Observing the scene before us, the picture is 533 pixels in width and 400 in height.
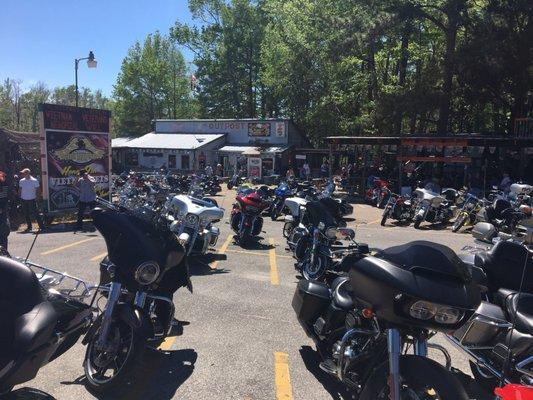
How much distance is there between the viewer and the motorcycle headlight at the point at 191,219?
8422 mm

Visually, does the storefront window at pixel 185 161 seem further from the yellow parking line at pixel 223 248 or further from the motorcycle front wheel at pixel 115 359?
the motorcycle front wheel at pixel 115 359

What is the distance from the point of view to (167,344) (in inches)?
195

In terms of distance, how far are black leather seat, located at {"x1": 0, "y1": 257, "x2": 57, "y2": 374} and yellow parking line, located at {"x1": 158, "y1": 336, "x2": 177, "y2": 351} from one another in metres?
1.95

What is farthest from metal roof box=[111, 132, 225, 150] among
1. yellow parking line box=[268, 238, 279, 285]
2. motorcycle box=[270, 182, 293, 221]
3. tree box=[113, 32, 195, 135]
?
yellow parking line box=[268, 238, 279, 285]

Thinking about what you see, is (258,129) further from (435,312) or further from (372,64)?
(435,312)

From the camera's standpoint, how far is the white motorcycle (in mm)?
8375

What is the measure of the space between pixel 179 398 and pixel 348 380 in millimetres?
1387

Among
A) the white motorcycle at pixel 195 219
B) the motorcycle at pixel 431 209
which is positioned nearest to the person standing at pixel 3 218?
the white motorcycle at pixel 195 219

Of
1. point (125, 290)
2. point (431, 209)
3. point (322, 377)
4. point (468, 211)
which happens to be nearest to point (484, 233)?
point (322, 377)

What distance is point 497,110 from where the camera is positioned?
3681 centimetres

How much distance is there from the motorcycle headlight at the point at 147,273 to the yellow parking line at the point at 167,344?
1.11m

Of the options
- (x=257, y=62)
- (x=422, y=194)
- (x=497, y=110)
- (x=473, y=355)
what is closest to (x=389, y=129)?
(x=497, y=110)

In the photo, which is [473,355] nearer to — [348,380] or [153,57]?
[348,380]

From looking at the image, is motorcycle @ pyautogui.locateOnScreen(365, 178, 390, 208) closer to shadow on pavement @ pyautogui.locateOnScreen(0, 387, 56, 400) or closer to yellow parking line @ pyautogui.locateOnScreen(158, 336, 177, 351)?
yellow parking line @ pyautogui.locateOnScreen(158, 336, 177, 351)
